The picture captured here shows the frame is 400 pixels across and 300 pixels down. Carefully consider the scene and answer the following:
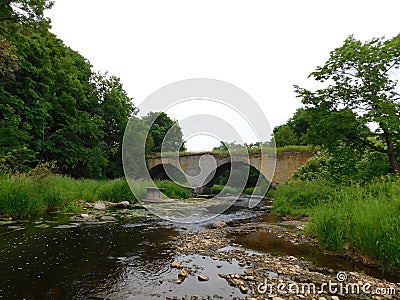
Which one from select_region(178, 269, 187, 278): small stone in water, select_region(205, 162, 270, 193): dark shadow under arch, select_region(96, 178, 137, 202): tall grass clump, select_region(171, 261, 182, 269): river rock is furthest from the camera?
select_region(205, 162, 270, 193): dark shadow under arch

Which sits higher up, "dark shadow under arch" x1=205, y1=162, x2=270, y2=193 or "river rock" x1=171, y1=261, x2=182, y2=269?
"dark shadow under arch" x1=205, y1=162, x2=270, y2=193

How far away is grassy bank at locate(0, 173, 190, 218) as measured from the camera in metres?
7.05

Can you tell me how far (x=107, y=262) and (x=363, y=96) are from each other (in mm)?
7368

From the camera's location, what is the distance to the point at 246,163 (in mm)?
22734

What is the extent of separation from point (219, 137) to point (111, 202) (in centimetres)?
633

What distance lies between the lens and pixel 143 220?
7.94m

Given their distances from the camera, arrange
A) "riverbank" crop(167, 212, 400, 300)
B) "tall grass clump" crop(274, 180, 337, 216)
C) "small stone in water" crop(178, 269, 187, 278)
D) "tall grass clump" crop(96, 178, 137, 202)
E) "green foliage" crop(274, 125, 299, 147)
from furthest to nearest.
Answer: "green foliage" crop(274, 125, 299, 147), "tall grass clump" crop(96, 178, 137, 202), "tall grass clump" crop(274, 180, 337, 216), "small stone in water" crop(178, 269, 187, 278), "riverbank" crop(167, 212, 400, 300)

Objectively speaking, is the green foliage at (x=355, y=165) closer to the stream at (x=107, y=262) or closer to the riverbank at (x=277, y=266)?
the riverbank at (x=277, y=266)

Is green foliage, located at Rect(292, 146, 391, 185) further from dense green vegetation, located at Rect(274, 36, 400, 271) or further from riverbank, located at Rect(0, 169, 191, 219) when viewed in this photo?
riverbank, located at Rect(0, 169, 191, 219)

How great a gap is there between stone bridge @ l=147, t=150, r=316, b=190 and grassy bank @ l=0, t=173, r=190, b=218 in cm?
1082

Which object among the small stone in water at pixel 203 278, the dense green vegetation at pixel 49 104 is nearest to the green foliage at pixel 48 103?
the dense green vegetation at pixel 49 104

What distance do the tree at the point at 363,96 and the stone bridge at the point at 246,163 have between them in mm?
10875

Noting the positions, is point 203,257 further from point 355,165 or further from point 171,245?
point 355,165

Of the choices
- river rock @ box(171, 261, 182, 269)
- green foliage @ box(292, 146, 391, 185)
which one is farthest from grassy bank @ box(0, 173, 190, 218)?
green foliage @ box(292, 146, 391, 185)
